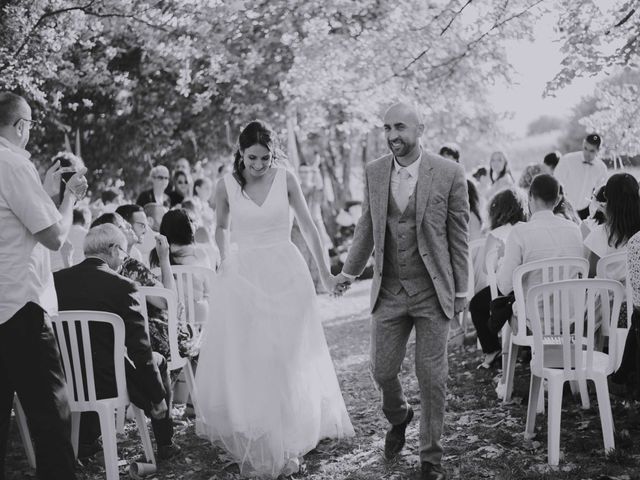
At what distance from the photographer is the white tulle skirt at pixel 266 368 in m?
4.72

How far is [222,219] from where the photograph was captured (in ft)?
17.5

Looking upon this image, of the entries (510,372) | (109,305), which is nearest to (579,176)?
(510,372)

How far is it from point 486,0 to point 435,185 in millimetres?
5378

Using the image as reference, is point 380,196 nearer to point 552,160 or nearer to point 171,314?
point 171,314

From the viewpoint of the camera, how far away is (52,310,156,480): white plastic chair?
4.36 meters

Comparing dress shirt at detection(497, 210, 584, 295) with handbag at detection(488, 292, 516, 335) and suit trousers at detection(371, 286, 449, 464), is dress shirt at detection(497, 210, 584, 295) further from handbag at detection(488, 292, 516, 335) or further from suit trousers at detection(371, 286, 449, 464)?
suit trousers at detection(371, 286, 449, 464)

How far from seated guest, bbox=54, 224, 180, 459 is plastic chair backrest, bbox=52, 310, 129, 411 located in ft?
0.21

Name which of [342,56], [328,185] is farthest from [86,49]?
[328,185]

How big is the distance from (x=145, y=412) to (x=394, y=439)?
1635 millimetres

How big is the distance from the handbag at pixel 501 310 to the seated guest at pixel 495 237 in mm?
705

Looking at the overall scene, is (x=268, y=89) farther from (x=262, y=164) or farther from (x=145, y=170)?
(x=262, y=164)

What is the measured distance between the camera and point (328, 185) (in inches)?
916

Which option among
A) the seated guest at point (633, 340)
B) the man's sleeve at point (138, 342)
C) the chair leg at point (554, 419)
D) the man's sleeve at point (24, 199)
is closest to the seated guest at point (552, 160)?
the seated guest at point (633, 340)

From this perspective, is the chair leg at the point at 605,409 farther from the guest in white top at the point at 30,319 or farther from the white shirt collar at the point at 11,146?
the white shirt collar at the point at 11,146
